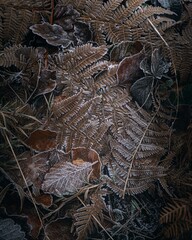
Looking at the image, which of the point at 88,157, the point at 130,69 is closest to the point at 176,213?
the point at 88,157

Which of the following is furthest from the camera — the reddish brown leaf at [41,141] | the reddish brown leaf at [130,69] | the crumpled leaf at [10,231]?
the reddish brown leaf at [130,69]

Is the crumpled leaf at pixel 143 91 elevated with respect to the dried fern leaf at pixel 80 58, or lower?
lower

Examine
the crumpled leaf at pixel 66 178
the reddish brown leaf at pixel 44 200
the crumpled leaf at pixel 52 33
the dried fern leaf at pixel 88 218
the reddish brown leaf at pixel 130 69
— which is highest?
the crumpled leaf at pixel 52 33

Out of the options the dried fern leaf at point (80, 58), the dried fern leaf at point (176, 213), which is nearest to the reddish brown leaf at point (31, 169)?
the dried fern leaf at point (80, 58)

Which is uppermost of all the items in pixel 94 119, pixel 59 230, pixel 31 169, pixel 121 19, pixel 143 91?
pixel 121 19

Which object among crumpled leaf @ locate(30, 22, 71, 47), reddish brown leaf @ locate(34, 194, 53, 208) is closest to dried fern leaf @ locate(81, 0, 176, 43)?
crumpled leaf @ locate(30, 22, 71, 47)

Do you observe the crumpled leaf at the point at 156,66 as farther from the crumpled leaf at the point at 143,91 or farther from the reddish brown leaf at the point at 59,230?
the reddish brown leaf at the point at 59,230

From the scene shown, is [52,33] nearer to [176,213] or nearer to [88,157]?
[88,157]

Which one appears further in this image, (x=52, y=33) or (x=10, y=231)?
(x=52, y=33)
